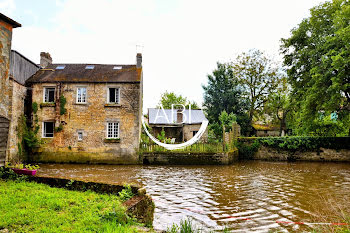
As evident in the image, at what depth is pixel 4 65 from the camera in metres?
7.95

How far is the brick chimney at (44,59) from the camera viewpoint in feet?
74.8

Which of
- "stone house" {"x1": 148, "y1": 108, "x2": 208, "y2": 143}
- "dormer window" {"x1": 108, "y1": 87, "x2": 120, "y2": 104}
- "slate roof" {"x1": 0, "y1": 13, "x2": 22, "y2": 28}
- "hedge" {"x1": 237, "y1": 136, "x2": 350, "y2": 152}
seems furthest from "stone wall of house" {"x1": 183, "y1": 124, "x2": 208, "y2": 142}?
"slate roof" {"x1": 0, "y1": 13, "x2": 22, "y2": 28}

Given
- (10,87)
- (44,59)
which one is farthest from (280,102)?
(10,87)

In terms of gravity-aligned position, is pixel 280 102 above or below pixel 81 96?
above

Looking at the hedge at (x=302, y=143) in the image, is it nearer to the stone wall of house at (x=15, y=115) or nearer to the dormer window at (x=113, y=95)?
A: the dormer window at (x=113, y=95)

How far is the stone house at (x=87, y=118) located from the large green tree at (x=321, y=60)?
45.5ft

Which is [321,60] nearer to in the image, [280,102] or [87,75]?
[280,102]

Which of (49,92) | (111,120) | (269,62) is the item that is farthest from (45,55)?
(269,62)

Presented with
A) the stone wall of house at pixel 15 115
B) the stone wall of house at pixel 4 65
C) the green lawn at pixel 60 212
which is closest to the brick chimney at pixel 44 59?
the stone wall of house at pixel 15 115

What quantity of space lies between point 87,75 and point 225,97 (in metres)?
17.8

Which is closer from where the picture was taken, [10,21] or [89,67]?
[10,21]

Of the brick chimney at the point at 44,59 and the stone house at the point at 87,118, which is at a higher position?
the brick chimney at the point at 44,59

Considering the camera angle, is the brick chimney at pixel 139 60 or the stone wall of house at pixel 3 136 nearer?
the stone wall of house at pixel 3 136

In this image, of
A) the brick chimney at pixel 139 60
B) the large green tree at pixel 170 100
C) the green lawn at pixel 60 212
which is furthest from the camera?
the large green tree at pixel 170 100
